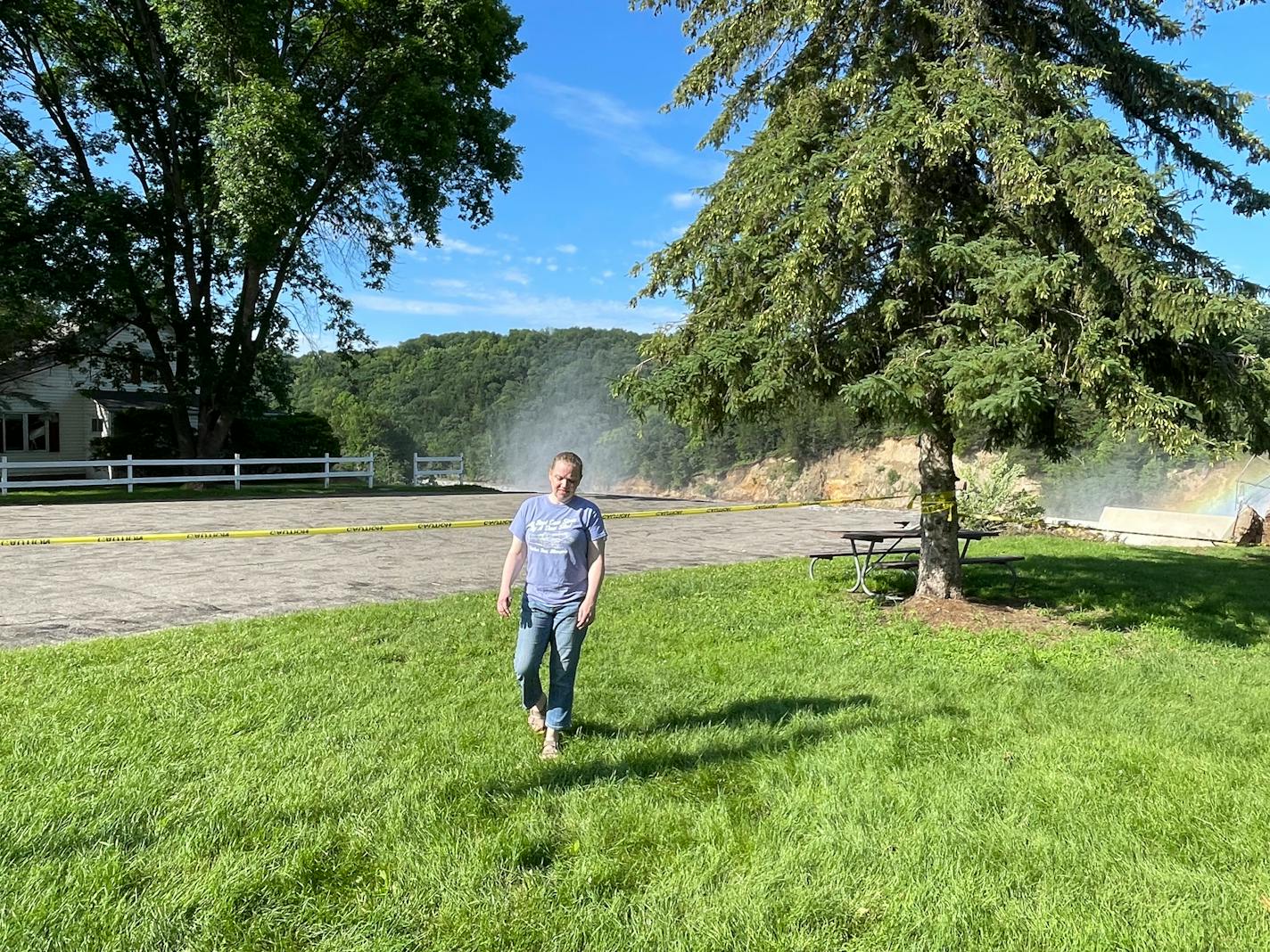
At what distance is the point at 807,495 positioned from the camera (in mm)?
45344

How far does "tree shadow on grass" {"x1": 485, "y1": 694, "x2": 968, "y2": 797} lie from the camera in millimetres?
3561

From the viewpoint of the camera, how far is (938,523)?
7535mm

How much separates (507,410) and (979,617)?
70.4m

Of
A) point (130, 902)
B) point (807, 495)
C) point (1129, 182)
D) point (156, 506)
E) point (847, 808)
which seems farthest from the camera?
point (807, 495)

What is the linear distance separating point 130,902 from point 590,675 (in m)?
2.86

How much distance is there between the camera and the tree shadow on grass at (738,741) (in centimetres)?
356

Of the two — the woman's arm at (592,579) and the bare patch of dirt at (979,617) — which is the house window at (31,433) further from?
the woman's arm at (592,579)

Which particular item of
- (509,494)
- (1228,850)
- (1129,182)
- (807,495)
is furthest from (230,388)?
(807,495)

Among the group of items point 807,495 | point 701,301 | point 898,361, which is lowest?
point 807,495

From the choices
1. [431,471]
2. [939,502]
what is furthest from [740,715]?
[431,471]

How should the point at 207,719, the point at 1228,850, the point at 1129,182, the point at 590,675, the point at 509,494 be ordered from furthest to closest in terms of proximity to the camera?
the point at 509,494 → the point at 1129,182 → the point at 590,675 → the point at 207,719 → the point at 1228,850

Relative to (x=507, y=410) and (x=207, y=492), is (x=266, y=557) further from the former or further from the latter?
(x=507, y=410)

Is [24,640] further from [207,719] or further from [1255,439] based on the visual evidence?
[1255,439]

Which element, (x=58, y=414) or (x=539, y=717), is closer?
(x=539, y=717)
